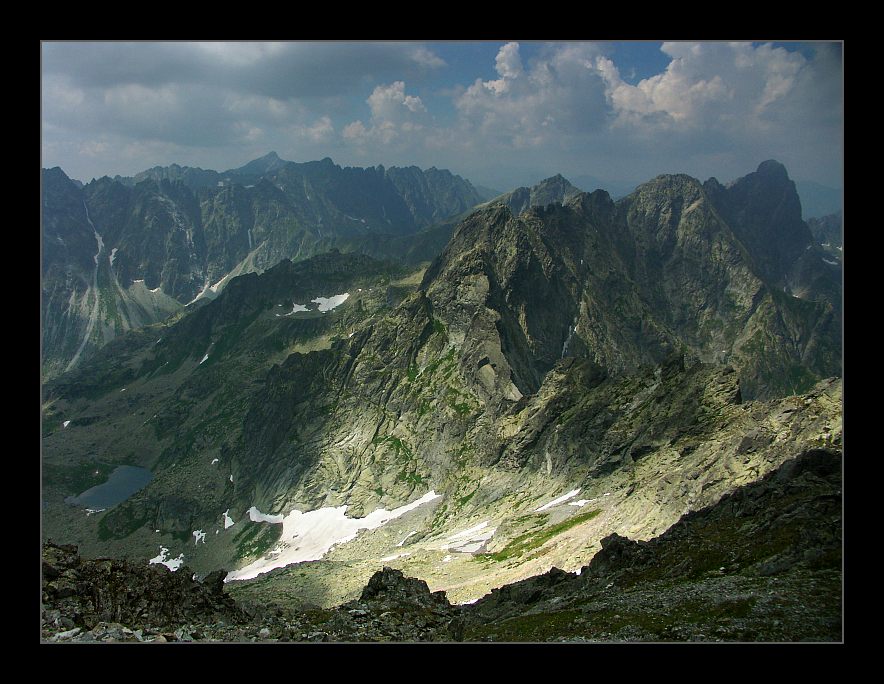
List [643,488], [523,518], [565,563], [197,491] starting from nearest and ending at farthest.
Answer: [565,563]
[643,488]
[523,518]
[197,491]

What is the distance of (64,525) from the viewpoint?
172250 mm

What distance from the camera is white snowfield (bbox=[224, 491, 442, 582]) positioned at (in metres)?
119

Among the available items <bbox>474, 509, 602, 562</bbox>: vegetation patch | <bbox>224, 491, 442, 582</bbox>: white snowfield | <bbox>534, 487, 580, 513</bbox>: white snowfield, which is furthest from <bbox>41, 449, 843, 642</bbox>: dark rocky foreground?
<bbox>224, 491, 442, 582</bbox>: white snowfield

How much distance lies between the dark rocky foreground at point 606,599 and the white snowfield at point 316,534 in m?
87.7

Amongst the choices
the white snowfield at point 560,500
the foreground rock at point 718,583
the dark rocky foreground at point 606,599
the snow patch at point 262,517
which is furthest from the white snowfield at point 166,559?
the foreground rock at point 718,583

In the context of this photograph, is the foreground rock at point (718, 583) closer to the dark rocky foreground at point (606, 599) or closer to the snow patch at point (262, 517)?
the dark rocky foreground at point (606, 599)

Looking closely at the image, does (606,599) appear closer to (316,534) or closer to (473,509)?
(473,509)

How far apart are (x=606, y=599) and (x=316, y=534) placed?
109246mm

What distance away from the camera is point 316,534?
5002 inches
